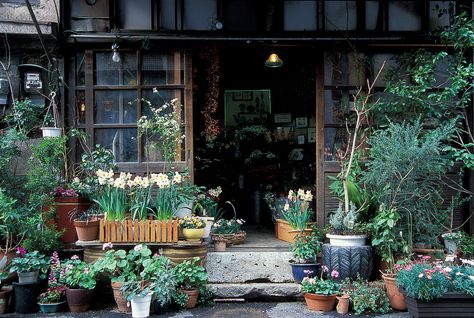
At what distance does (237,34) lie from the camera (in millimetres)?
8031

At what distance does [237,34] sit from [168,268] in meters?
3.81

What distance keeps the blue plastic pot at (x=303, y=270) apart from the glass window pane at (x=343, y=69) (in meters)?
2.92

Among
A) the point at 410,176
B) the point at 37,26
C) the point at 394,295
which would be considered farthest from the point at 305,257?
the point at 37,26

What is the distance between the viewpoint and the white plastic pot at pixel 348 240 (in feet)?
22.2

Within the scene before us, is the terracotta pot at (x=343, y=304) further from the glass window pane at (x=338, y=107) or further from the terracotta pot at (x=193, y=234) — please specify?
the glass window pane at (x=338, y=107)

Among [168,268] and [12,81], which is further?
[12,81]

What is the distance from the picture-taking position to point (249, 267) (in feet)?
24.0

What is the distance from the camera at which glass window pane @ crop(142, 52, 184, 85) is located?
8031 mm

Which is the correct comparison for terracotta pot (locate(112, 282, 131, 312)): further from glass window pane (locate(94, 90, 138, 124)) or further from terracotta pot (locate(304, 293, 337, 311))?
glass window pane (locate(94, 90, 138, 124))


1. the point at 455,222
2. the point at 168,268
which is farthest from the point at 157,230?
the point at 455,222

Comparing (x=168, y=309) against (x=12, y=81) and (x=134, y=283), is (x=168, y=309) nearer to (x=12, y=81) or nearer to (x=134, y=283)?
(x=134, y=283)

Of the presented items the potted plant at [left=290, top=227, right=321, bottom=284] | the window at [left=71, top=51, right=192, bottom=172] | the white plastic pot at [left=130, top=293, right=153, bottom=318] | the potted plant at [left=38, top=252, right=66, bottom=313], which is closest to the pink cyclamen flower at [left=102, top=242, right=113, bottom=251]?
the potted plant at [left=38, top=252, right=66, bottom=313]

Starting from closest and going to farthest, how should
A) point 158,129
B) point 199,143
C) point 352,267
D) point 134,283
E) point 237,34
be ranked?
point 134,283 → point 352,267 → point 158,129 → point 237,34 → point 199,143

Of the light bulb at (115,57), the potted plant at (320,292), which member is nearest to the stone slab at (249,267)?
the potted plant at (320,292)
